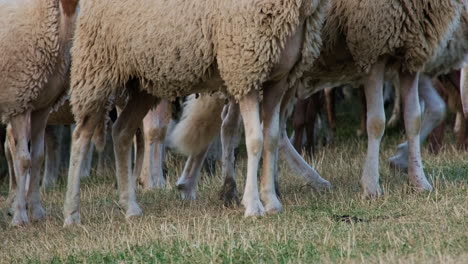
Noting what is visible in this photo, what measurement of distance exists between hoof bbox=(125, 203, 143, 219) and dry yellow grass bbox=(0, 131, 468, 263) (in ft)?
0.28

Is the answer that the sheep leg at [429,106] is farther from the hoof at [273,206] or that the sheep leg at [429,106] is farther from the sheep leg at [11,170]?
the sheep leg at [11,170]

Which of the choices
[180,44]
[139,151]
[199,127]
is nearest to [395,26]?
[180,44]

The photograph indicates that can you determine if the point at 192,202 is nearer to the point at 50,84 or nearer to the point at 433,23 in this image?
the point at 50,84

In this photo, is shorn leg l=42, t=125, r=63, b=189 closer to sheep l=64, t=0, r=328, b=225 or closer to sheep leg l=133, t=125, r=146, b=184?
sheep leg l=133, t=125, r=146, b=184

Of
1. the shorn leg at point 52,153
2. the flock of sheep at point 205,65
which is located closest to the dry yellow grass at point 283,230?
the flock of sheep at point 205,65

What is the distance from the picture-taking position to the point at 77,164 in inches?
356

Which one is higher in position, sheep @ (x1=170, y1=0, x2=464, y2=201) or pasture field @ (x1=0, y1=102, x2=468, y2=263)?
sheep @ (x1=170, y1=0, x2=464, y2=201)

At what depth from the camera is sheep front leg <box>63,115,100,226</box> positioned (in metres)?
8.98

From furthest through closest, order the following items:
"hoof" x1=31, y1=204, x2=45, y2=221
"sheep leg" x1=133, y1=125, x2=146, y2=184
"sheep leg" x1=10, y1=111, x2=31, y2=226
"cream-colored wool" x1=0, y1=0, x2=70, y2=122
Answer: "sheep leg" x1=133, y1=125, x2=146, y2=184 < "hoof" x1=31, y1=204, x2=45, y2=221 < "sheep leg" x1=10, y1=111, x2=31, y2=226 < "cream-colored wool" x1=0, y1=0, x2=70, y2=122

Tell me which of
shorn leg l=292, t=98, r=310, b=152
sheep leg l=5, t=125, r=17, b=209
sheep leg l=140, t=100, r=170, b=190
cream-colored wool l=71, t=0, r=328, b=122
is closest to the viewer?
cream-colored wool l=71, t=0, r=328, b=122

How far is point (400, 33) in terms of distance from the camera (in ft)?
29.0

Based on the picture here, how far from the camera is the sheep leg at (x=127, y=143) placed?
30.3 ft

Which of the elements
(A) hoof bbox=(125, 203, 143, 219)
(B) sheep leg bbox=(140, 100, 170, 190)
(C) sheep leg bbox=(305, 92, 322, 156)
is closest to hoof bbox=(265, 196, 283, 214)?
(A) hoof bbox=(125, 203, 143, 219)

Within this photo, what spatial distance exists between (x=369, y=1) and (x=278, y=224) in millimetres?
2173
